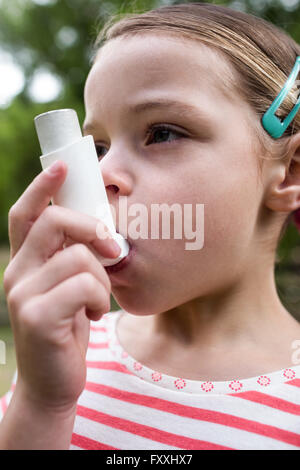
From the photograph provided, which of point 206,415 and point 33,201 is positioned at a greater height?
point 33,201

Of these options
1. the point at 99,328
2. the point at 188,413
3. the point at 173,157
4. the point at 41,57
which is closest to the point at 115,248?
the point at 173,157

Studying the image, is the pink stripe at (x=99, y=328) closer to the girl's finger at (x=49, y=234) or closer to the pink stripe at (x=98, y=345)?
the pink stripe at (x=98, y=345)

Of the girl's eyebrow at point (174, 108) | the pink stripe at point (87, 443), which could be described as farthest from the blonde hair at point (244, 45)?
the pink stripe at point (87, 443)

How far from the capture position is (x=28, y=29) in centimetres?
588

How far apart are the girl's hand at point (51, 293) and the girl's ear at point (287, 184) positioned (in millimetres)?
437

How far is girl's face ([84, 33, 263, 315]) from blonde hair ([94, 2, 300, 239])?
35mm

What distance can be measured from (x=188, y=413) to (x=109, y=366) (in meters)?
0.22

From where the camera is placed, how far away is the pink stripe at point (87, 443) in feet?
2.92

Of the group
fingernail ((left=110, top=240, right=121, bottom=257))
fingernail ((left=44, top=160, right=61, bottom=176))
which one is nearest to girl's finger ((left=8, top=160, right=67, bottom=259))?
fingernail ((left=44, top=160, right=61, bottom=176))

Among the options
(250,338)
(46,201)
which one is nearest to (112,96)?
(46,201)

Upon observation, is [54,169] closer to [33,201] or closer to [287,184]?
[33,201]

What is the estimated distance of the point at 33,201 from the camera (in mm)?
741

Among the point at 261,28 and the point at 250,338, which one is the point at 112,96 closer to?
the point at 261,28

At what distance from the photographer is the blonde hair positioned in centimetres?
97
